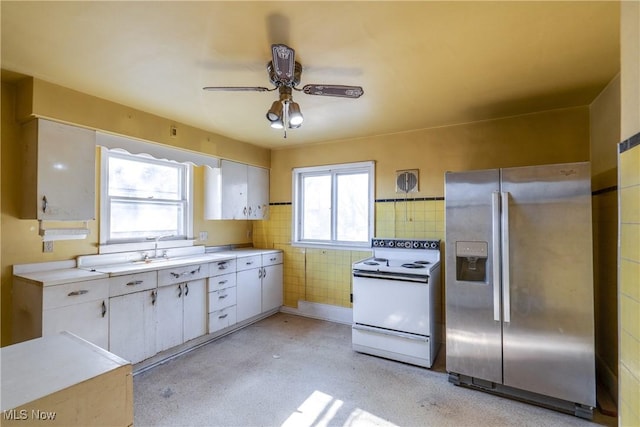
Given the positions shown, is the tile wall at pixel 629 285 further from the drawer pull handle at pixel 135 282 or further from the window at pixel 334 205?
the drawer pull handle at pixel 135 282

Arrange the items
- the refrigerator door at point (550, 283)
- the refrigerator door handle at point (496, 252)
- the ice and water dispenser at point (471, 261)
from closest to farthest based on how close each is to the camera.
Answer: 1. the refrigerator door at point (550, 283)
2. the refrigerator door handle at point (496, 252)
3. the ice and water dispenser at point (471, 261)

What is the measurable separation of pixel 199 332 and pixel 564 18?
390 centimetres

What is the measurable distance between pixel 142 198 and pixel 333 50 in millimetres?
2675

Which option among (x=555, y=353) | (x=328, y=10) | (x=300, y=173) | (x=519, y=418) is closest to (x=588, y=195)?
(x=555, y=353)

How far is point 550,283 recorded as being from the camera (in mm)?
2277

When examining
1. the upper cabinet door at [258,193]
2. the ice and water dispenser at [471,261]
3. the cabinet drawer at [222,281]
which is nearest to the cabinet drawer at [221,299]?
the cabinet drawer at [222,281]

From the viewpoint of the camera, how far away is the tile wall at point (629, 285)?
1.03 meters

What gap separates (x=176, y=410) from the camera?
223 centimetres

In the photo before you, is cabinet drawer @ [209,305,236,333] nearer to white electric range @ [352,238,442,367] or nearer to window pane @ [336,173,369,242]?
white electric range @ [352,238,442,367]

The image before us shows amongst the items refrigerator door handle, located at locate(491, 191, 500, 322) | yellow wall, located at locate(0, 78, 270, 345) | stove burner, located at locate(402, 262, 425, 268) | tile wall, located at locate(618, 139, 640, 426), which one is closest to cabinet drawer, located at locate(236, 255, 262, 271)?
yellow wall, located at locate(0, 78, 270, 345)

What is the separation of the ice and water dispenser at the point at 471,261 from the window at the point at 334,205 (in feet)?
4.63

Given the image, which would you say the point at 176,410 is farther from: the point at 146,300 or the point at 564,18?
the point at 564,18

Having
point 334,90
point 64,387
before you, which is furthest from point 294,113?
point 64,387

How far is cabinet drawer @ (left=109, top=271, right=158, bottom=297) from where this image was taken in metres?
2.58
